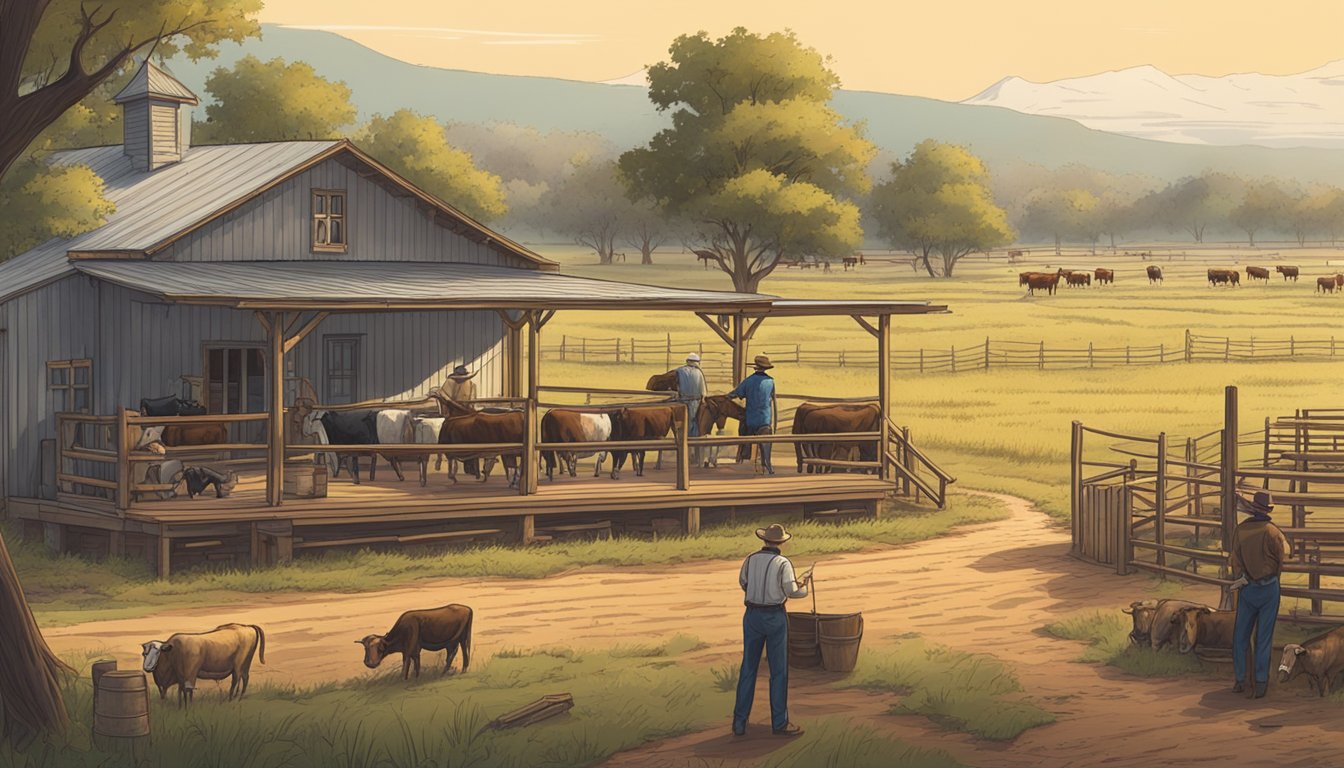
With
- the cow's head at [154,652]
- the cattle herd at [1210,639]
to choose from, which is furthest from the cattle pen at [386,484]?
the cattle herd at [1210,639]

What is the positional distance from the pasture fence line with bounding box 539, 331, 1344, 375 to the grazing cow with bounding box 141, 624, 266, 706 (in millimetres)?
43149

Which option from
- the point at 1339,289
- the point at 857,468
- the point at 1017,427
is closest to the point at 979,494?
the point at 857,468

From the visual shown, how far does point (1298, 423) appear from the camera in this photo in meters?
28.2

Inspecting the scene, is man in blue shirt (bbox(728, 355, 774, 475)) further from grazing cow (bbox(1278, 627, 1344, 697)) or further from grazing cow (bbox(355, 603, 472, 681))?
grazing cow (bbox(1278, 627, 1344, 697))

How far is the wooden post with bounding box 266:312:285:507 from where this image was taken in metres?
24.2

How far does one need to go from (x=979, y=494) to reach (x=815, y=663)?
15.4 m

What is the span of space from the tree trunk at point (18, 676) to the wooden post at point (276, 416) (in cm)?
891

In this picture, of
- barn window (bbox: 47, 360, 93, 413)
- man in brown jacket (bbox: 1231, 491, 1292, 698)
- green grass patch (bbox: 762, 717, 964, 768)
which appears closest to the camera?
green grass patch (bbox: 762, 717, 964, 768)

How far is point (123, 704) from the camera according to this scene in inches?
549

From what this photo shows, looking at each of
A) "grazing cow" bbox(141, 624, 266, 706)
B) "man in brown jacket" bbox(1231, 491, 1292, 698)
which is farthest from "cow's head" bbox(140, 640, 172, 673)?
"man in brown jacket" bbox(1231, 491, 1292, 698)

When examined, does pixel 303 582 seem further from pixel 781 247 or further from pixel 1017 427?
pixel 781 247

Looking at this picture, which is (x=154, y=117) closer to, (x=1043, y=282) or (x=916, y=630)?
(x=916, y=630)

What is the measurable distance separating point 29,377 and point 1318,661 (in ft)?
61.4

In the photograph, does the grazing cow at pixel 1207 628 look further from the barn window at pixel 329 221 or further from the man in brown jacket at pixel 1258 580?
the barn window at pixel 329 221
